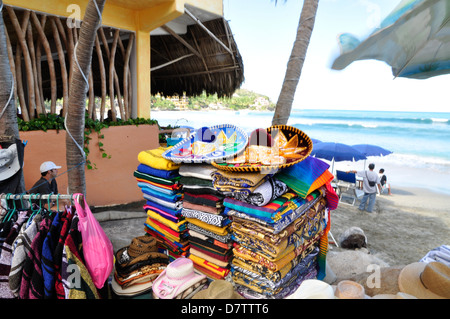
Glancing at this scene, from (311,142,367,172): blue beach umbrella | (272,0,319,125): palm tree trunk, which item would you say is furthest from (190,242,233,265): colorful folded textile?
(311,142,367,172): blue beach umbrella

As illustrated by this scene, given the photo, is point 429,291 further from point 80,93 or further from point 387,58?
point 80,93

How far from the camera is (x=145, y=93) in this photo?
610cm

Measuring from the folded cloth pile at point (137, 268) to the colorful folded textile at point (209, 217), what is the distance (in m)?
0.43

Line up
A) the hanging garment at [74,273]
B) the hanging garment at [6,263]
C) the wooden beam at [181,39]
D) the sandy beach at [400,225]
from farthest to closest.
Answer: the wooden beam at [181,39] → the sandy beach at [400,225] → the hanging garment at [6,263] → the hanging garment at [74,273]

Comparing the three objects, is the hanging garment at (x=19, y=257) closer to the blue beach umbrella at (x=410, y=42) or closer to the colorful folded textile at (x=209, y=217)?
the colorful folded textile at (x=209, y=217)

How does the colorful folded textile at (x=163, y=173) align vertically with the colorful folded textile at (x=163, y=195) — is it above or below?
above

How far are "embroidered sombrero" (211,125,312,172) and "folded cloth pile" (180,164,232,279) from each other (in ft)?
0.82

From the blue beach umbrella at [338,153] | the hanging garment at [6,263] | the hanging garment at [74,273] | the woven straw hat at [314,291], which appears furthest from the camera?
the blue beach umbrella at [338,153]

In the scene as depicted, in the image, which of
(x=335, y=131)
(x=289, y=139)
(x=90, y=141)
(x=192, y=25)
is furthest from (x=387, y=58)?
(x=335, y=131)

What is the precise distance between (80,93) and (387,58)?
2.84m

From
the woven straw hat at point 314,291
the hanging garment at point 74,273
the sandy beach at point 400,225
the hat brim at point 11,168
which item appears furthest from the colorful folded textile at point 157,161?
the sandy beach at point 400,225

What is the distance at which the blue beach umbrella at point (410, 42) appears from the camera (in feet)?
5.79

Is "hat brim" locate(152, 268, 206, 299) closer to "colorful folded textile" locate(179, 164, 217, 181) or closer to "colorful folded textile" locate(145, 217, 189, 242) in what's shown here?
"colorful folded textile" locate(145, 217, 189, 242)

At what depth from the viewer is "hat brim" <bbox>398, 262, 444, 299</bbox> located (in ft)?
4.40
